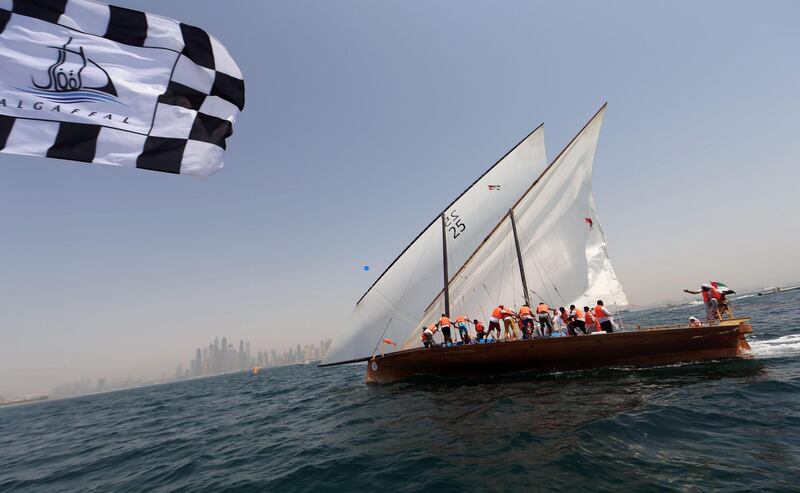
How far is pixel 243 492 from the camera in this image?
7113 millimetres

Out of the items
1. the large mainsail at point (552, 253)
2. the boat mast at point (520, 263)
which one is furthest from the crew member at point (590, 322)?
the large mainsail at point (552, 253)

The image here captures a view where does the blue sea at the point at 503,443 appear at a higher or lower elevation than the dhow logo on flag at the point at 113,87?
lower

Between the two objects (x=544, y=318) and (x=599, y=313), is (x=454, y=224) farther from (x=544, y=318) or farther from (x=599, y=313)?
(x=599, y=313)

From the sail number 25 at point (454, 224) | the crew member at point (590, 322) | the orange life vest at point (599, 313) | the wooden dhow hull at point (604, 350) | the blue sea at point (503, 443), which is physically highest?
the sail number 25 at point (454, 224)

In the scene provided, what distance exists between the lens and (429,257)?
2248 cm

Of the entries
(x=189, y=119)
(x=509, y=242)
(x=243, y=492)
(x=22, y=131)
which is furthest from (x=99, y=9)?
(x=509, y=242)

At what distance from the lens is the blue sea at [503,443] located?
591 centimetres

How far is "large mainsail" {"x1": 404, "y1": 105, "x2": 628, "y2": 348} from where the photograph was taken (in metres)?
21.4

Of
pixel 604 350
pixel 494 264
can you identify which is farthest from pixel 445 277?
pixel 604 350

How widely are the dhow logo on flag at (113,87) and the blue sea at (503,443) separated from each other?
688 cm

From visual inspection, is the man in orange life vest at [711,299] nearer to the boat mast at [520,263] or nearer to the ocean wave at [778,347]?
the ocean wave at [778,347]

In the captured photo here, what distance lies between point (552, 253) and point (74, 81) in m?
22.7

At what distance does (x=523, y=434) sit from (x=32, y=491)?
14110 mm

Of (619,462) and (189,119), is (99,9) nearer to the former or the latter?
(189,119)
